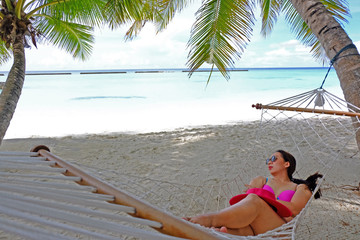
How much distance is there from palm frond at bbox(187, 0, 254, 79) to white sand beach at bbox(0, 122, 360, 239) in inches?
33.1

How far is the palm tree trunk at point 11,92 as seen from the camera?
87.6 inches

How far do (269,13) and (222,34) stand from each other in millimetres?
1799

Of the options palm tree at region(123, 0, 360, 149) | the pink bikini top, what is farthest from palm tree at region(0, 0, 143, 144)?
the pink bikini top

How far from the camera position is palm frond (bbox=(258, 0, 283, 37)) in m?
3.91

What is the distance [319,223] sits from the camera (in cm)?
179

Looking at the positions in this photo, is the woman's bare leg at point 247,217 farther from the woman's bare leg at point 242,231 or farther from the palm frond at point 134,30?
the palm frond at point 134,30

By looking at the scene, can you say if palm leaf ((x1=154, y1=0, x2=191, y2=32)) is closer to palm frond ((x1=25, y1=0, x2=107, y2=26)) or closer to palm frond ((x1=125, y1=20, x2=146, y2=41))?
palm frond ((x1=125, y1=20, x2=146, y2=41))

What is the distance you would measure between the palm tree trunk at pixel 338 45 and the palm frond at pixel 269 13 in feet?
5.94

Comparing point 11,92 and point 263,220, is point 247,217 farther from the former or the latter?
point 11,92

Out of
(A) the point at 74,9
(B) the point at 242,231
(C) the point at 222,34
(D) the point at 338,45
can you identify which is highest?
(A) the point at 74,9

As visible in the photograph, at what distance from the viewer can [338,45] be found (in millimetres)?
1849

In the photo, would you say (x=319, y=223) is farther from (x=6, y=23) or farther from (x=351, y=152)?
(x=6, y=23)

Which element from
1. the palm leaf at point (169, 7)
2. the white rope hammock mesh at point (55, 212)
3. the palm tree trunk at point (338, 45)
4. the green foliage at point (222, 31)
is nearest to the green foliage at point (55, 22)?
the palm leaf at point (169, 7)

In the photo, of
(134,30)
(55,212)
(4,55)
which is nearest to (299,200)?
(55,212)
